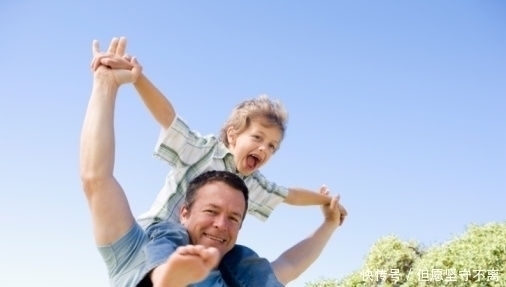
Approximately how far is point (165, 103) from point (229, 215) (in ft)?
2.84

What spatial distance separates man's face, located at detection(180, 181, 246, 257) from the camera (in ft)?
6.00

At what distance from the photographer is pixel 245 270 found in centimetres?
190

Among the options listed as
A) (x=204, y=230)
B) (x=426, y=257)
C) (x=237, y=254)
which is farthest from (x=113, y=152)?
(x=426, y=257)

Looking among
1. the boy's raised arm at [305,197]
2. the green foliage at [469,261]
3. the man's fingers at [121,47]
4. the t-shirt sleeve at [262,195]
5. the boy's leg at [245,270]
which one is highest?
the green foliage at [469,261]

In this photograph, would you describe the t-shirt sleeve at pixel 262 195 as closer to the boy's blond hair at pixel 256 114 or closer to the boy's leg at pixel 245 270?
the boy's blond hair at pixel 256 114

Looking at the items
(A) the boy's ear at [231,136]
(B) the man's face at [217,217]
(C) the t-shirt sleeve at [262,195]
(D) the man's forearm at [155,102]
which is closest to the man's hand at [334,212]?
(C) the t-shirt sleeve at [262,195]

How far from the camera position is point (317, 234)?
317 cm

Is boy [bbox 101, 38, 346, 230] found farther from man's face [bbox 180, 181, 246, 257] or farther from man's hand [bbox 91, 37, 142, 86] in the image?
man's face [bbox 180, 181, 246, 257]

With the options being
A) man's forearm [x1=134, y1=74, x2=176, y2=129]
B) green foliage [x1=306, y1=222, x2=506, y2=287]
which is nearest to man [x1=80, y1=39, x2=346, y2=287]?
man's forearm [x1=134, y1=74, x2=176, y2=129]

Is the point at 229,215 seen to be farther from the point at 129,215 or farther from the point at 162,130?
the point at 162,130

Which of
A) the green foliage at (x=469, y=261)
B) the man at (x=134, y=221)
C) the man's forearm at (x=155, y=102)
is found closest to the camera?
the man at (x=134, y=221)

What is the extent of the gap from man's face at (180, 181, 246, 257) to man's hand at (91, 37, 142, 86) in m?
0.52

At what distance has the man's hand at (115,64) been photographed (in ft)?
6.53

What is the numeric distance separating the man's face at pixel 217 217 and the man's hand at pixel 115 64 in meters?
0.52
